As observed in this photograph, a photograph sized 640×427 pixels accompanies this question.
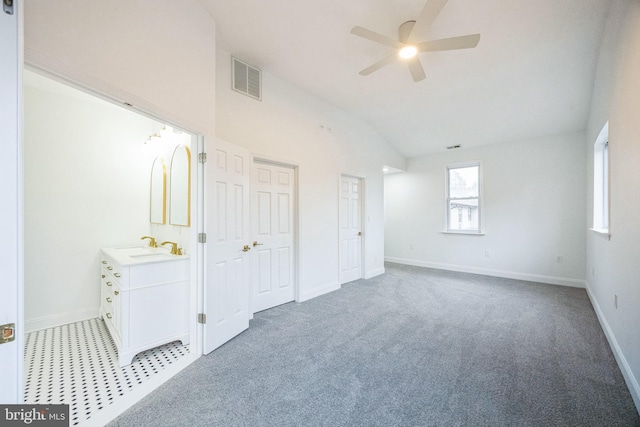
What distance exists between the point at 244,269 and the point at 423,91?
3603 mm

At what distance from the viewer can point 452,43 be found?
7.47 ft

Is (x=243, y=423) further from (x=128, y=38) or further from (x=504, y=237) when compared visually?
(x=504, y=237)

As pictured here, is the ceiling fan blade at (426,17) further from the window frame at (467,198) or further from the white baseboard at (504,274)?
the white baseboard at (504,274)

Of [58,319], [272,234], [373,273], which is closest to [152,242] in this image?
[58,319]

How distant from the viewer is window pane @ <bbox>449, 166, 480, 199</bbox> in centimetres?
580

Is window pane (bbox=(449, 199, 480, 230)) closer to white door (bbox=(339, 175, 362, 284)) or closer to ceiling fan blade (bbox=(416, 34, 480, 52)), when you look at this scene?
white door (bbox=(339, 175, 362, 284))

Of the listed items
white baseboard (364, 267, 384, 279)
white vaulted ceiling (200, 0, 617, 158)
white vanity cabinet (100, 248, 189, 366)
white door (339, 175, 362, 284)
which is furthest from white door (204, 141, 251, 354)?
white baseboard (364, 267, 384, 279)

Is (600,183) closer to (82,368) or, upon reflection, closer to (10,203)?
(10,203)

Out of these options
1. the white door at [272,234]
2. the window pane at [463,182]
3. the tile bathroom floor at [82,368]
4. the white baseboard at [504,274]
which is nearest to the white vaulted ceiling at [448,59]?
the window pane at [463,182]

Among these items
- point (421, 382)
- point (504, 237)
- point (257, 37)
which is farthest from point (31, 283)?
point (504, 237)

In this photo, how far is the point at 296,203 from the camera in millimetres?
3957

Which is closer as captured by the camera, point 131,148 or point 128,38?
point 128,38

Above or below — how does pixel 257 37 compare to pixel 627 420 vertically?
above

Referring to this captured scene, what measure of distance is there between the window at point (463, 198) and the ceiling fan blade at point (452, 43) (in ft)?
13.2
